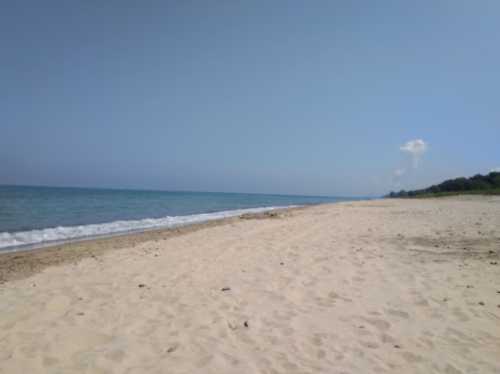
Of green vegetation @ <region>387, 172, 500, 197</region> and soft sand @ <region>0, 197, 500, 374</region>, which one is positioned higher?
green vegetation @ <region>387, 172, 500, 197</region>

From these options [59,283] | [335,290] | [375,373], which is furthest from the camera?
[59,283]

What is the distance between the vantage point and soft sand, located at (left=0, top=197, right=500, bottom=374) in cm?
271

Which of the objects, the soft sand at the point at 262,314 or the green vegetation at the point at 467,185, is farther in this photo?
the green vegetation at the point at 467,185

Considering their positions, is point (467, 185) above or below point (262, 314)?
above

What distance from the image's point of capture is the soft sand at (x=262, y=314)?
8.88 ft

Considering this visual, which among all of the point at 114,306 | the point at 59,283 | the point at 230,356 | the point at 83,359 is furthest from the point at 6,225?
the point at 230,356

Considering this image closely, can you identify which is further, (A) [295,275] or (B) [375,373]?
(A) [295,275]

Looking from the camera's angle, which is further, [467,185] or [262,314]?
[467,185]

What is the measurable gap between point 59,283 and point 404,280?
6.13 meters

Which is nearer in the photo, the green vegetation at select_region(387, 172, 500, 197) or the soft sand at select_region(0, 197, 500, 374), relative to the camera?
the soft sand at select_region(0, 197, 500, 374)

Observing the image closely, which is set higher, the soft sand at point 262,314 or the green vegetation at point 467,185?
the green vegetation at point 467,185

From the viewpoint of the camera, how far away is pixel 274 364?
2.62m

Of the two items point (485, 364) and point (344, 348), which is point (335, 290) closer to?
point (344, 348)

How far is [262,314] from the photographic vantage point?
366 cm
